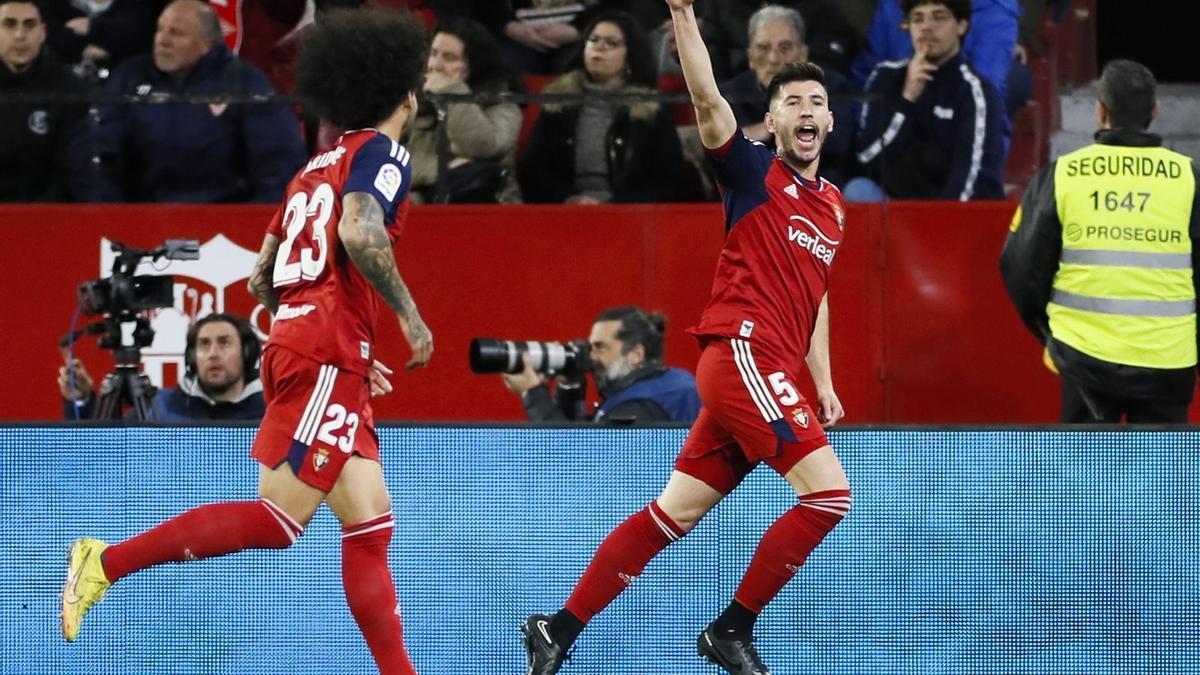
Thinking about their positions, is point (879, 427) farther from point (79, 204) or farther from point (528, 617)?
point (79, 204)

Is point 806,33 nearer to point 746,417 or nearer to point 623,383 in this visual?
point 623,383

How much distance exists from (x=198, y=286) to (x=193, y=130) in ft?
2.39

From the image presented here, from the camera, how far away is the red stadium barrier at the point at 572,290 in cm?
966

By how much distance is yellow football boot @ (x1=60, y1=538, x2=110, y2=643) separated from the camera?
5.96 m

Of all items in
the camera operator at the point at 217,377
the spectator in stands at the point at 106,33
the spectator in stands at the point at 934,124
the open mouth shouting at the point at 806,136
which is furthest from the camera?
the spectator in stands at the point at 106,33

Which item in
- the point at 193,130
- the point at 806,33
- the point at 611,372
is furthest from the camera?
the point at 806,33

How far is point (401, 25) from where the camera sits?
6.24 meters

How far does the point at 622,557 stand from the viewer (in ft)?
21.4

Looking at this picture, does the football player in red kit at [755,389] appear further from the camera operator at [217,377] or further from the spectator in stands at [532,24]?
the spectator in stands at [532,24]

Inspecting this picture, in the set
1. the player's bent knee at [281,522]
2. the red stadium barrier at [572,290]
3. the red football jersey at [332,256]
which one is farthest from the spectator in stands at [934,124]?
the player's bent knee at [281,522]

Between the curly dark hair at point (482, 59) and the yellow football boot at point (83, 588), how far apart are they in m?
4.16

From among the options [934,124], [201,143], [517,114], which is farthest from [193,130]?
[934,124]

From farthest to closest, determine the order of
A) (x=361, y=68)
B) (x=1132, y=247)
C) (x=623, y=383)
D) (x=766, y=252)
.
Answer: (x=1132, y=247), (x=623, y=383), (x=766, y=252), (x=361, y=68)

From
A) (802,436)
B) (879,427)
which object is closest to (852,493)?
(879,427)
